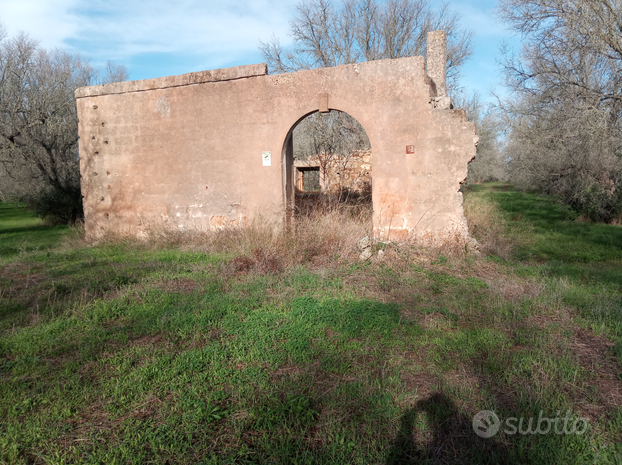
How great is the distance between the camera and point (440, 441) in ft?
7.81

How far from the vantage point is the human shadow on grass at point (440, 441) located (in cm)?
226

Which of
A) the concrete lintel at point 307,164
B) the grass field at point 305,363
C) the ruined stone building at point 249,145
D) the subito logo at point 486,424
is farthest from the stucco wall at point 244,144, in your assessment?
the concrete lintel at point 307,164

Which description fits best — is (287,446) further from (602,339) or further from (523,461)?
(602,339)

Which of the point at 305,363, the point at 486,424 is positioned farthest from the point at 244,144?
the point at 486,424

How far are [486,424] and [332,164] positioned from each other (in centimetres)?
1232

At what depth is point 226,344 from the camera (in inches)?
138

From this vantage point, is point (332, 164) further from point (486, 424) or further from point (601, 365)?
point (486, 424)

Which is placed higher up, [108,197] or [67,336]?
[108,197]

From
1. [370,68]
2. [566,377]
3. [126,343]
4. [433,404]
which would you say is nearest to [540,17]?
[370,68]

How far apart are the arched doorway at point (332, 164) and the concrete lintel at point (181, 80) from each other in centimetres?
396

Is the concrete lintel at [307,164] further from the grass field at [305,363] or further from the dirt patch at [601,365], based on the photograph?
the dirt patch at [601,365]

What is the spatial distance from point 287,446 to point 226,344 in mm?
1372

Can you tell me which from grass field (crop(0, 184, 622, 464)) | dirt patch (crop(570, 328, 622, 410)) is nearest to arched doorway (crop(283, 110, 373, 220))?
grass field (crop(0, 184, 622, 464))

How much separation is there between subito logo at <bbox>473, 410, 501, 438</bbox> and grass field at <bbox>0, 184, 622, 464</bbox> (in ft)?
0.13
